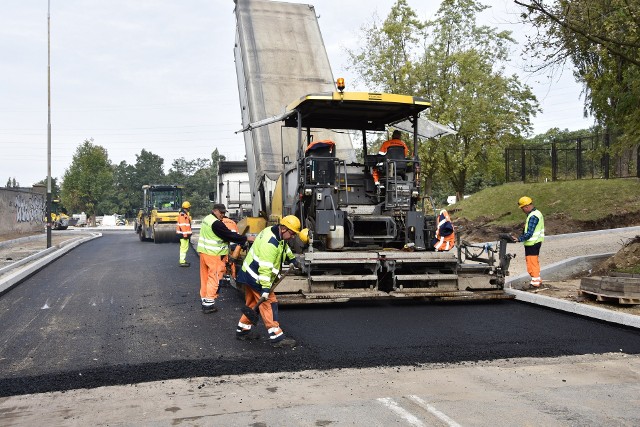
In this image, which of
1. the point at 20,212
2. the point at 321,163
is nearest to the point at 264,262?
the point at 321,163

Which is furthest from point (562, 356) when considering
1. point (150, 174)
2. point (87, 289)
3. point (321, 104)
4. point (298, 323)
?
point (150, 174)

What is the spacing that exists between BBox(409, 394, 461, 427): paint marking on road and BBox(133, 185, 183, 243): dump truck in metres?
17.9

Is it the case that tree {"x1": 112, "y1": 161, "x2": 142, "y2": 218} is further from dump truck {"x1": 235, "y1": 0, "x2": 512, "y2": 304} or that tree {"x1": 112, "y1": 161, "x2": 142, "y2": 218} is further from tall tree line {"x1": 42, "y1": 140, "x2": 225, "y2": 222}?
dump truck {"x1": 235, "y1": 0, "x2": 512, "y2": 304}

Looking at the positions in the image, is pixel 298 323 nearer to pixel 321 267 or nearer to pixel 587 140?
pixel 321 267

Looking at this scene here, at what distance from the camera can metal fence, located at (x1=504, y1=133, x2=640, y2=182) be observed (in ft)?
63.6

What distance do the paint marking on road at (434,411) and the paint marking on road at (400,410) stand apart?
0.16 m

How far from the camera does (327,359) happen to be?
536 cm

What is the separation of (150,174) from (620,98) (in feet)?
269

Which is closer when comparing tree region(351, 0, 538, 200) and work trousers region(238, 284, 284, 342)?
work trousers region(238, 284, 284, 342)

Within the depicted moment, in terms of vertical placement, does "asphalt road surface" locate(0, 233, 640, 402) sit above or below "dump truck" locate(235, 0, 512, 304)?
below

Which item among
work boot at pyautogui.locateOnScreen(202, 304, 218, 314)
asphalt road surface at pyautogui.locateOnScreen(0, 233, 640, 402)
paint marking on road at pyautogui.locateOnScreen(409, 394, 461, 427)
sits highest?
work boot at pyautogui.locateOnScreen(202, 304, 218, 314)

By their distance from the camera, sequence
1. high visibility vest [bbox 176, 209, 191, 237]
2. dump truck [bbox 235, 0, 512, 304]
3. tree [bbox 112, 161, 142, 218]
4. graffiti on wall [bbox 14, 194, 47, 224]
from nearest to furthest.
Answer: dump truck [bbox 235, 0, 512, 304] → high visibility vest [bbox 176, 209, 191, 237] → graffiti on wall [bbox 14, 194, 47, 224] → tree [bbox 112, 161, 142, 218]

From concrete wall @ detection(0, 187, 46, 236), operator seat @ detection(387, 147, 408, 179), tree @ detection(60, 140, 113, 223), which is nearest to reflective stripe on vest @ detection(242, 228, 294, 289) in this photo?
operator seat @ detection(387, 147, 408, 179)

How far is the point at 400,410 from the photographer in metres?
4.05
